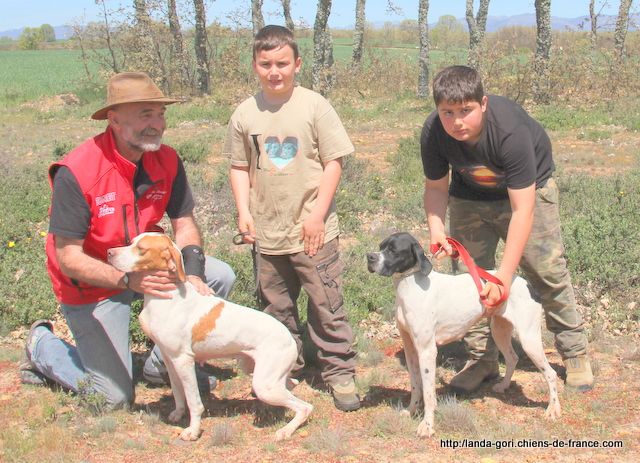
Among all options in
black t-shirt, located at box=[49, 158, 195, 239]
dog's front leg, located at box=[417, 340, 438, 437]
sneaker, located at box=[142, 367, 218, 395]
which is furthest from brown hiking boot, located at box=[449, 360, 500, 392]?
black t-shirt, located at box=[49, 158, 195, 239]

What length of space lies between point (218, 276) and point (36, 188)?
5584 millimetres

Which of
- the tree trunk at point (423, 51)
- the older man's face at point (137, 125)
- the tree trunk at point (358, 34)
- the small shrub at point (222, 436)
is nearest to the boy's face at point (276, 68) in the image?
the older man's face at point (137, 125)

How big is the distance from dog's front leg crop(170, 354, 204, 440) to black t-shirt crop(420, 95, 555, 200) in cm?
186

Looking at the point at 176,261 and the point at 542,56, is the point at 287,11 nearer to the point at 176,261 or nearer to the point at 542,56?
the point at 542,56

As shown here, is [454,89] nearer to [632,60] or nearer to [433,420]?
[433,420]

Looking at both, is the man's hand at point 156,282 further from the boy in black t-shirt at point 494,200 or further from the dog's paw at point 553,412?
the dog's paw at point 553,412

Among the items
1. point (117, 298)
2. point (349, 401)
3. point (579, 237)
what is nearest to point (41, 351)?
point (117, 298)

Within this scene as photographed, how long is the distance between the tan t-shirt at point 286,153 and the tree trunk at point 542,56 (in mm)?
14442

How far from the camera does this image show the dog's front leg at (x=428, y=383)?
386 centimetres

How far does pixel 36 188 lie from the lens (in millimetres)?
9133

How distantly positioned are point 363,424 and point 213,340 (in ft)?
3.49

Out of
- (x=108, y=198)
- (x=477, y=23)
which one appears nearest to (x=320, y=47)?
(x=477, y=23)

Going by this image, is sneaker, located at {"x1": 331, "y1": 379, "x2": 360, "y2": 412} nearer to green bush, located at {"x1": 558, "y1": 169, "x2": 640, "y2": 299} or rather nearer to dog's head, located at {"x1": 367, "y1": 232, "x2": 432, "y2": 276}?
dog's head, located at {"x1": 367, "y1": 232, "x2": 432, "y2": 276}

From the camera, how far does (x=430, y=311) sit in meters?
3.84
